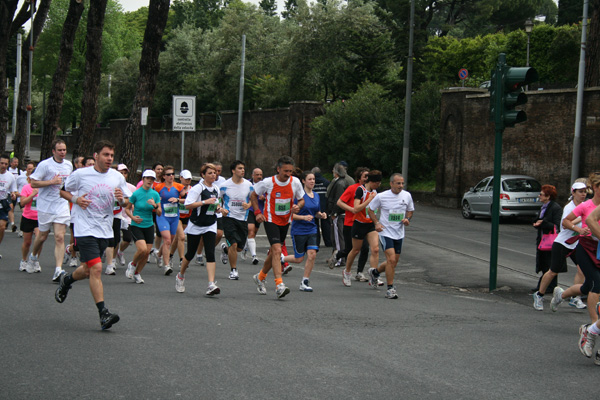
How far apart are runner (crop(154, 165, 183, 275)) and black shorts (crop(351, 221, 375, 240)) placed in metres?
3.01

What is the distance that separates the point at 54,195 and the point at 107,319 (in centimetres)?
477

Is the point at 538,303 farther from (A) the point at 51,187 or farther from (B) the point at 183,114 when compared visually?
(B) the point at 183,114

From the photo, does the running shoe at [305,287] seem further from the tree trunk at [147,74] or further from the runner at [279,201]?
the tree trunk at [147,74]

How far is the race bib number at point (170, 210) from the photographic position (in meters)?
13.5

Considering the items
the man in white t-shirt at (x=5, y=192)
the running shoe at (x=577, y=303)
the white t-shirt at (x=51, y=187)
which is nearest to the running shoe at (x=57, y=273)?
the white t-shirt at (x=51, y=187)

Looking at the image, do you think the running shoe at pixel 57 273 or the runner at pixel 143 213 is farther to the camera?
the runner at pixel 143 213

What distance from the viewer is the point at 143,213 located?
12.8 metres

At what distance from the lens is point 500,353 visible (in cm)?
766

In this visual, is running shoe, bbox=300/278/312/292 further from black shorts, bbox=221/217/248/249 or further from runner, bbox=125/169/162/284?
runner, bbox=125/169/162/284

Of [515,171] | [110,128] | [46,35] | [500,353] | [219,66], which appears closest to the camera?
[500,353]

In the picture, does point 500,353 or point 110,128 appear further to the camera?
point 110,128

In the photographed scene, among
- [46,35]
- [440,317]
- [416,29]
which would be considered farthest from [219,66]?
[440,317]

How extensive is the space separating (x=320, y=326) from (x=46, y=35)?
75251 millimetres

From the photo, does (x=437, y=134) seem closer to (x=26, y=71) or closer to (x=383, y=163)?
(x=383, y=163)
